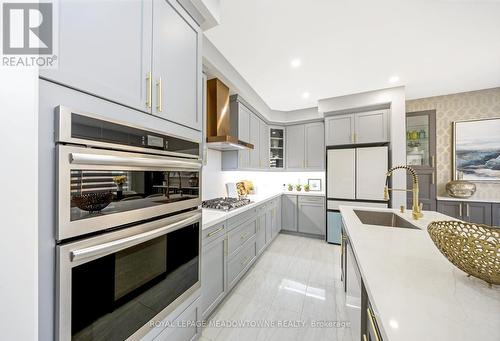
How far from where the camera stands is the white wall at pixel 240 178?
2713mm

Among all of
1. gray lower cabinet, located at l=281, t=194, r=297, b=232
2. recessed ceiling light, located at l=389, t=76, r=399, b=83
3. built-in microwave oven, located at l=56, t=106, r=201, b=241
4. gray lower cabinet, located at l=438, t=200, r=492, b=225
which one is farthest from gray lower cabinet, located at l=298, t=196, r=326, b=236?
built-in microwave oven, located at l=56, t=106, r=201, b=241

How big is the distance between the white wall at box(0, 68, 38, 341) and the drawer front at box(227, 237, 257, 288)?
1561mm

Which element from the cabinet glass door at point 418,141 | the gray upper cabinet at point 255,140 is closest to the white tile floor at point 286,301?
the gray upper cabinet at point 255,140

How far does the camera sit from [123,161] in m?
0.81

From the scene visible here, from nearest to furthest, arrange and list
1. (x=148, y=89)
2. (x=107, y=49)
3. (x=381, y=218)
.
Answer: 1. (x=107, y=49)
2. (x=148, y=89)
3. (x=381, y=218)

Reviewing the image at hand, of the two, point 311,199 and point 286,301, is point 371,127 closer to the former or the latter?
point 311,199

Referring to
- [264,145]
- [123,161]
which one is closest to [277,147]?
[264,145]

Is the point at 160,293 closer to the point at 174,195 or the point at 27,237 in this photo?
the point at 174,195

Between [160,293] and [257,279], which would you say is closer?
[160,293]

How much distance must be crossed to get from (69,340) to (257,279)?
1.96 metres

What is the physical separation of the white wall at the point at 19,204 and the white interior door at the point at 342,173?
3600 mm

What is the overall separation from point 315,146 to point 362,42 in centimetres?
217

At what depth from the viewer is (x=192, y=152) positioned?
129cm

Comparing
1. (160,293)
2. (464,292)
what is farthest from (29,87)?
(464,292)
